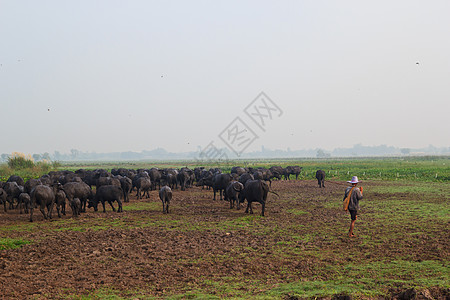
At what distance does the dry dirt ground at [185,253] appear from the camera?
8414 millimetres

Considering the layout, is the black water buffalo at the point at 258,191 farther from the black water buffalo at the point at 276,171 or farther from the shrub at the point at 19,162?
the shrub at the point at 19,162

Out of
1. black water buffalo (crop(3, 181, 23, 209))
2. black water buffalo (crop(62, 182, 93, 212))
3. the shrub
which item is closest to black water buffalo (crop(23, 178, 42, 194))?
black water buffalo (crop(3, 181, 23, 209))

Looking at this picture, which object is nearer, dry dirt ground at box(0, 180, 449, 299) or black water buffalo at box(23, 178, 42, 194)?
dry dirt ground at box(0, 180, 449, 299)

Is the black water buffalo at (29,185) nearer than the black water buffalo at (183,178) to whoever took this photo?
Yes

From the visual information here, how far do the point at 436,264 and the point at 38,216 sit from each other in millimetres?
18680

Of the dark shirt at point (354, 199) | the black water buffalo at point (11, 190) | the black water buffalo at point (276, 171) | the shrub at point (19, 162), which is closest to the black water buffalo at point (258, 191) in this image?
the dark shirt at point (354, 199)

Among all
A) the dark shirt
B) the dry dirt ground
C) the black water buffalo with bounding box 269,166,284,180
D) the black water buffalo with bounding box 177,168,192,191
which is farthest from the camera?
the black water buffalo with bounding box 269,166,284,180

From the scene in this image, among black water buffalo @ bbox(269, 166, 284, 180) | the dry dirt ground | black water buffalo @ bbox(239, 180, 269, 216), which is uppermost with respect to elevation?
black water buffalo @ bbox(239, 180, 269, 216)

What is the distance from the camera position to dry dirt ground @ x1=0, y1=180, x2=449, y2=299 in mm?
8414

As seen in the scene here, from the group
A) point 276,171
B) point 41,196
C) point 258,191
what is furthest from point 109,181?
point 276,171

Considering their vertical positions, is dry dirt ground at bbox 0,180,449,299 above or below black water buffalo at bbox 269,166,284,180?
below

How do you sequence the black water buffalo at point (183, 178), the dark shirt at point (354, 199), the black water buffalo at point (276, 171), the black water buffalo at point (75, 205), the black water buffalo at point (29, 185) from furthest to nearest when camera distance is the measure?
the black water buffalo at point (276, 171), the black water buffalo at point (183, 178), the black water buffalo at point (29, 185), the black water buffalo at point (75, 205), the dark shirt at point (354, 199)

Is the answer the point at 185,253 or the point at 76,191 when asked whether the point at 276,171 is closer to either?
the point at 76,191

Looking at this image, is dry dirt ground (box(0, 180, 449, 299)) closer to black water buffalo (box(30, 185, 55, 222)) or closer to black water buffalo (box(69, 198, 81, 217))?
black water buffalo (box(69, 198, 81, 217))
